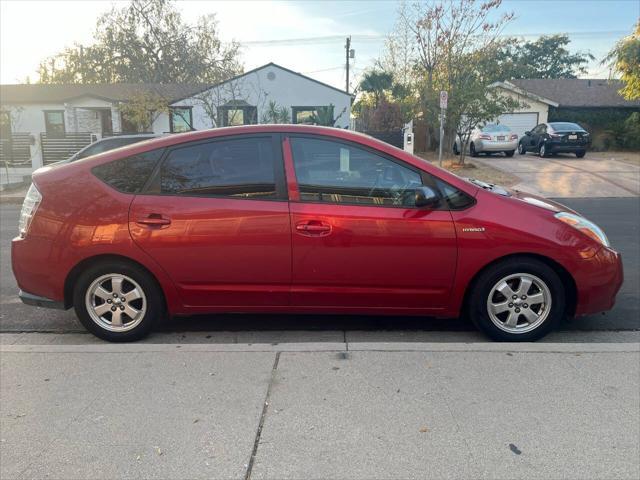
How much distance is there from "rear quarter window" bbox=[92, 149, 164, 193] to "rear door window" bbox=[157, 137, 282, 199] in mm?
111

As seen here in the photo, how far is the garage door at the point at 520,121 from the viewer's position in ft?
101

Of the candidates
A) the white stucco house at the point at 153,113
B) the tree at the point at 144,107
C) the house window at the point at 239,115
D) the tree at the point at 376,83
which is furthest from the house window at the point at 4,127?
the tree at the point at 376,83

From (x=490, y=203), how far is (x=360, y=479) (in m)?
2.26

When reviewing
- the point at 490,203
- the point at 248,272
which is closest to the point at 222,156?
the point at 248,272

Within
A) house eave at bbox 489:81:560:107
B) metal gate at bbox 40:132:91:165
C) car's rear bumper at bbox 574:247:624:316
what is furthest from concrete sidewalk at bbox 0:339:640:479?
house eave at bbox 489:81:560:107

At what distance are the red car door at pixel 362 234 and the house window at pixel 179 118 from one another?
22.4 m

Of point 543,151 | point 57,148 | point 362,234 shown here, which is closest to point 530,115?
point 543,151

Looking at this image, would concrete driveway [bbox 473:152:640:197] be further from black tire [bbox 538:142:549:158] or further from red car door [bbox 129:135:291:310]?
red car door [bbox 129:135:291:310]

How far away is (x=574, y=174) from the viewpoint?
58.0 ft

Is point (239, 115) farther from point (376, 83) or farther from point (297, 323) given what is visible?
point (297, 323)

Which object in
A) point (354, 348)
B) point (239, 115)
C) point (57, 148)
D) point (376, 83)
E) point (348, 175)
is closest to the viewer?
point (354, 348)

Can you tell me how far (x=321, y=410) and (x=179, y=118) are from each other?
26470 mm

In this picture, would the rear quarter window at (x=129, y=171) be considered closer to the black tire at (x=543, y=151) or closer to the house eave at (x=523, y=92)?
the black tire at (x=543, y=151)

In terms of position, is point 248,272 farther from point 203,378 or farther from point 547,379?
point 547,379
